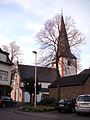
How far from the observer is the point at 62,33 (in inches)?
1933

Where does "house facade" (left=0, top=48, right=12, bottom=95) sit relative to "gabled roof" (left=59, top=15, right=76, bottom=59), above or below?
below

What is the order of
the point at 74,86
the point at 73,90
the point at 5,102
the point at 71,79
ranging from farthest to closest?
the point at 71,79 → the point at 73,90 → the point at 74,86 → the point at 5,102

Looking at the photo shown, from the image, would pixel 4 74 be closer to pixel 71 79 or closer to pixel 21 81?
pixel 71 79

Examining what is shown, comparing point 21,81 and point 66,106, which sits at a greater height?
point 21,81

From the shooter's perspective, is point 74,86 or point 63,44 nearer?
point 63,44

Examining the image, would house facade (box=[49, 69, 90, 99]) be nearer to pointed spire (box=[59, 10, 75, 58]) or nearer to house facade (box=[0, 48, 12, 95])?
pointed spire (box=[59, 10, 75, 58])

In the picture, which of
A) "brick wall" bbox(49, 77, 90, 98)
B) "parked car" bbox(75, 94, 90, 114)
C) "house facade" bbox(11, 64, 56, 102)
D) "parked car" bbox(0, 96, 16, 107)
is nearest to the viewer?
"parked car" bbox(75, 94, 90, 114)

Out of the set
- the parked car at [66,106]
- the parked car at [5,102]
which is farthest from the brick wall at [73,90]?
the parked car at [66,106]

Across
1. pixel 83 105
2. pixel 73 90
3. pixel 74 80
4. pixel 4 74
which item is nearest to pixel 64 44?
pixel 74 80

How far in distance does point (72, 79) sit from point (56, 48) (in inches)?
394

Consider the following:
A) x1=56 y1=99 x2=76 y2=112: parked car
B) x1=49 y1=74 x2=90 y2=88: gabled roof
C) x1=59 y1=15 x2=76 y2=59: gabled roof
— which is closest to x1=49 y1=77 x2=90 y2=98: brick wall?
x1=49 y1=74 x2=90 y2=88: gabled roof

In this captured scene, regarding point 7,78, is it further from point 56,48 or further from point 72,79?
point 56,48

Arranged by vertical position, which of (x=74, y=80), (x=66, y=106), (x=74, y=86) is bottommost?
(x=66, y=106)

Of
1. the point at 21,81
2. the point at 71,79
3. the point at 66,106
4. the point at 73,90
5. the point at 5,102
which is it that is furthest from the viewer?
the point at 21,81
